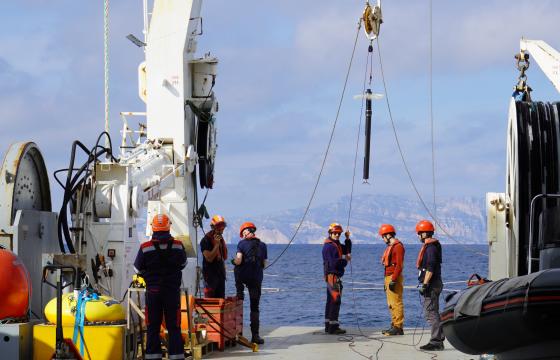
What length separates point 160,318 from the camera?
1214 centimetres

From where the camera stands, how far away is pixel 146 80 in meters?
16.8

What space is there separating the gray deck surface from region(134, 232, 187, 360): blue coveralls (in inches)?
75.5

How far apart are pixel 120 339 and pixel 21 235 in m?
2.03

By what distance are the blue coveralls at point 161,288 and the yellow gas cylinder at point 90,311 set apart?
44 cm

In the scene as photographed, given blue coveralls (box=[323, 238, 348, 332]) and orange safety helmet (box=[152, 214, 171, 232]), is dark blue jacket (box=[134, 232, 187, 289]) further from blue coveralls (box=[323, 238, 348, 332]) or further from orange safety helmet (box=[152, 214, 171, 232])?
blue coveralls (box=[323, 238, 348, 332])

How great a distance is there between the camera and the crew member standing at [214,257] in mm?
15383

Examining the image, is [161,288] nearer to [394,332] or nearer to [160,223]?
[160,223]

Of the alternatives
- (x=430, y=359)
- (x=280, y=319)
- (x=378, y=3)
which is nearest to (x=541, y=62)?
(x=378, y=3)

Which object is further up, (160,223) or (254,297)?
(160,223)

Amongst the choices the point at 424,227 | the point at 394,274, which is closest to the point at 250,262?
the point at 394,274

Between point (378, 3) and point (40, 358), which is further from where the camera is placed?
point (378, 3)

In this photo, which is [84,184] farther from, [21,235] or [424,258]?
[424,258]

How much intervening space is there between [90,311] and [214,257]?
348 cm

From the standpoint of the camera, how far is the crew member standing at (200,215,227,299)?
15383mm
